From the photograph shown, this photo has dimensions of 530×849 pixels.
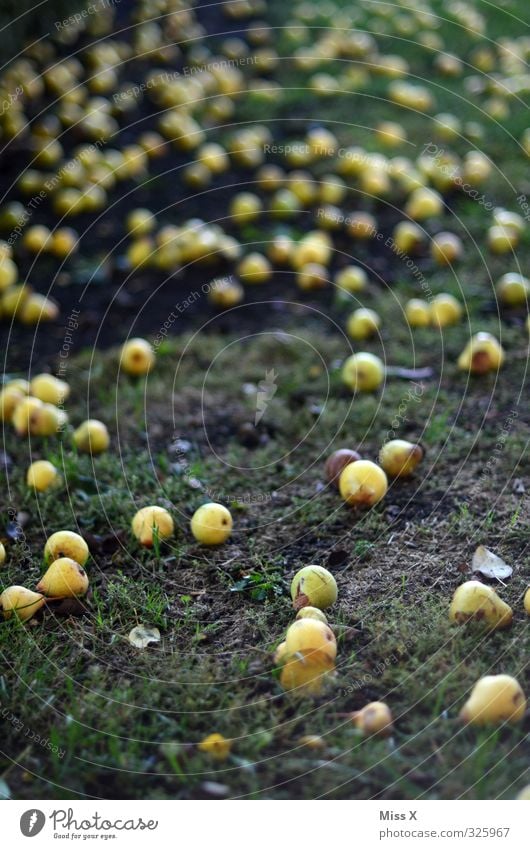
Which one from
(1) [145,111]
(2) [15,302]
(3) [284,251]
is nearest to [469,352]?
(3) [284,251]

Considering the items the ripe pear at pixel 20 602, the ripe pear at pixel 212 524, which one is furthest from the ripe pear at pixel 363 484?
the ripe pear at pixel 20 602

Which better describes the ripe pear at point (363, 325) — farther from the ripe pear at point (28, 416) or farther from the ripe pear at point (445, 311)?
the ripe pear at point (28, 416)

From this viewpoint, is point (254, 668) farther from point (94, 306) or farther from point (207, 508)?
point (94, 306)

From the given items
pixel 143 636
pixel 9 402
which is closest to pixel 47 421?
pixel 9 402

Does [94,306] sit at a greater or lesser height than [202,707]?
greater

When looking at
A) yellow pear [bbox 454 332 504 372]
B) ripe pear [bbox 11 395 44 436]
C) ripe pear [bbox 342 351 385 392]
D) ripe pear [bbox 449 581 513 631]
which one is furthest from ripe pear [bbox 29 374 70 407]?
ripe pear [bbox 449 581 513 631]

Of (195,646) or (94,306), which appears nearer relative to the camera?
(195,646)

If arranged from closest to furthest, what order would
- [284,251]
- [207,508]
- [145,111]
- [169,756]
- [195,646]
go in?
[169,756] < [195,646] < [207,508] < [284,251] < [145,111]

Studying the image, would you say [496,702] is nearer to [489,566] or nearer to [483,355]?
[489,566]
